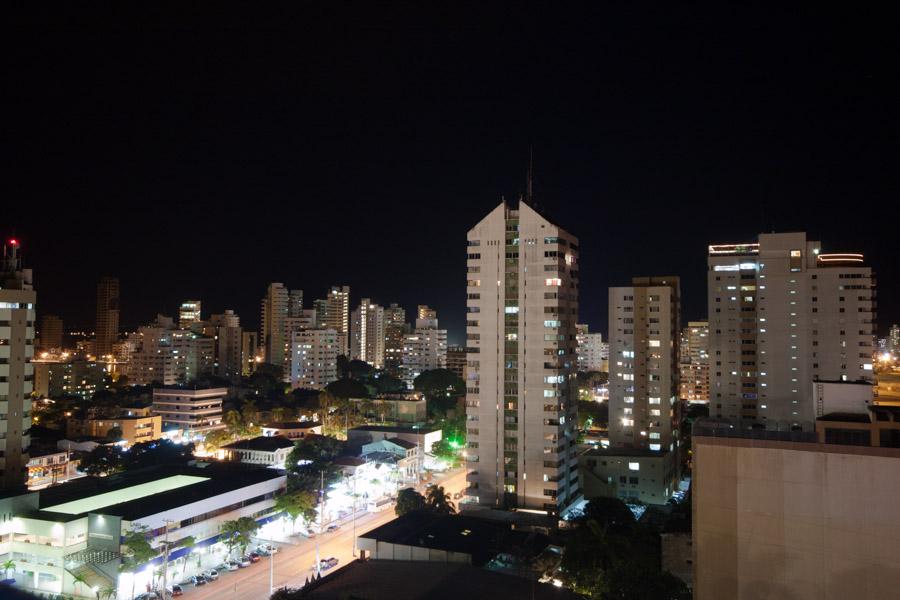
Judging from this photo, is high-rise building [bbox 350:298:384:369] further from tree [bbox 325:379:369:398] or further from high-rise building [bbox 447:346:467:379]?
tree [bbox 325:379:369:398]

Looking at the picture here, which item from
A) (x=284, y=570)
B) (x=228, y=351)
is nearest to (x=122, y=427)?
(x=284, y=570)

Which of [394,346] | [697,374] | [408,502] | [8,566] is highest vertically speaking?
[394,346]

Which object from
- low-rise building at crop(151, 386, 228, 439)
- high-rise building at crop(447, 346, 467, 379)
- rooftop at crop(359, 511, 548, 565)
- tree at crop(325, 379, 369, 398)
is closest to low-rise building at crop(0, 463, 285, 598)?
rooftop at crop(359, 511, 548, 565)

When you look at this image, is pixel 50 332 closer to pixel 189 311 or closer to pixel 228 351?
pixel 189 311

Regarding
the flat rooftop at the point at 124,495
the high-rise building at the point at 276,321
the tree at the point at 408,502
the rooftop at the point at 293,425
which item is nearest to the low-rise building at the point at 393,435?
the rooftop at the point at 293,425

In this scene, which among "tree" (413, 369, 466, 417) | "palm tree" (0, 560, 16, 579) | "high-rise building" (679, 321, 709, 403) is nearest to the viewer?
"palm tree" (0, 560, 16, 579)

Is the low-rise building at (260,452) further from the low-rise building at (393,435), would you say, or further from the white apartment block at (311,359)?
the white apartment block at (311,359)

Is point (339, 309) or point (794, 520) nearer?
point (794, 520)
